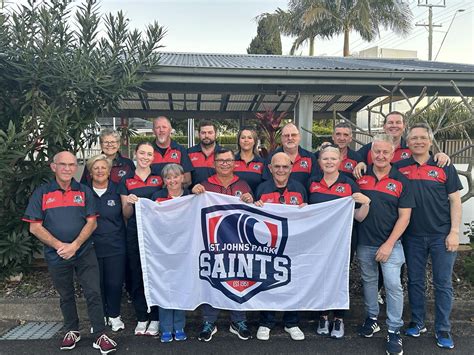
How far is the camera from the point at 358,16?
1016 inches

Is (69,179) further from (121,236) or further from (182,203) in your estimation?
(182,203)

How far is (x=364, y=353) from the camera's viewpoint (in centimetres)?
363

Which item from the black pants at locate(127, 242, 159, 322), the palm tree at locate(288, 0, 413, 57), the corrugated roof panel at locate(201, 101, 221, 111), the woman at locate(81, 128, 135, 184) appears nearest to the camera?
the black pants at locate(127, 242, 159, 322)

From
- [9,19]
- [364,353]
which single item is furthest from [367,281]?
[9,19]

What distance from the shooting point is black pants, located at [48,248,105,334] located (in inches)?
139

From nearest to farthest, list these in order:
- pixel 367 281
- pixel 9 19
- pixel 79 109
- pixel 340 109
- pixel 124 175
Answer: pixel 367 281, pixel 124 175, pixel 9 19, pixel 79 109, pixel 340 109

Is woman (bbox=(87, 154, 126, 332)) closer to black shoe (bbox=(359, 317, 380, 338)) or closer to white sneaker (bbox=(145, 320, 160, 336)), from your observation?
white sneaker (bbox=(145, 320, 160, 336))

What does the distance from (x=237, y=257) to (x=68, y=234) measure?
60.4 inches

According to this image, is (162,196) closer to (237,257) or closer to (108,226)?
(108,226)

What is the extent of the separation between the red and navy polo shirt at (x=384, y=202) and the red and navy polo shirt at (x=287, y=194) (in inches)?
22.4

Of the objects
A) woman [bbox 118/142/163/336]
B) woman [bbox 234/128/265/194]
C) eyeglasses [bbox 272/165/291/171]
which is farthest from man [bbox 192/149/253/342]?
woman [bbox 118/142/163/336]

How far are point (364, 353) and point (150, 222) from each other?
2295mm

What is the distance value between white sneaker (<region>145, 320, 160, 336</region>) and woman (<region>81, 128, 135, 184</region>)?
145 centimetres

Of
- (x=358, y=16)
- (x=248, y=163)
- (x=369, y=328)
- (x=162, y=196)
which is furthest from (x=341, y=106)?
(x=358, y=16)
